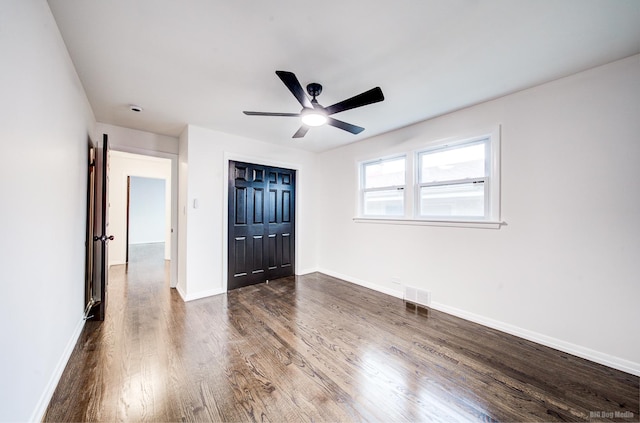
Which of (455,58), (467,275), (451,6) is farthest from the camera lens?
(467,275)

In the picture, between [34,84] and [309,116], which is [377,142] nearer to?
[309,116]

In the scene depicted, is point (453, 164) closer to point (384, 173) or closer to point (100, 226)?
point (384, 173)

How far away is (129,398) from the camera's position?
1584 millimetres

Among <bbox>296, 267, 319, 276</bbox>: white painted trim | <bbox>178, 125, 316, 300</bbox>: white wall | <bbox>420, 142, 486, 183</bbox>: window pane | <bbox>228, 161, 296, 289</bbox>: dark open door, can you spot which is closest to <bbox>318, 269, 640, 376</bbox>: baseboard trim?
<bbox>420, 142, 486, 183</bbox>: window pane

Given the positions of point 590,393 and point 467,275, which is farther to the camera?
point 467,275

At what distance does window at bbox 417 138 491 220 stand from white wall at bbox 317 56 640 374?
0.19 metres

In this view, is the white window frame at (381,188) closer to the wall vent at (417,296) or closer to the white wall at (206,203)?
the wall vent at (417,296)

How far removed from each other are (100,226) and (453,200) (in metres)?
4.31

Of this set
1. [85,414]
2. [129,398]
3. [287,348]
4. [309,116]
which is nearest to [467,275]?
[287,348]

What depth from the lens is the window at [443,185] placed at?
8.85 ft

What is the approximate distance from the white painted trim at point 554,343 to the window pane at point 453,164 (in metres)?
1.62

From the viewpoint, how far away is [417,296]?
3.23 meters

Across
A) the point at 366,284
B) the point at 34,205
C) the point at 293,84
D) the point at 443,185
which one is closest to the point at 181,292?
the point at 34,205

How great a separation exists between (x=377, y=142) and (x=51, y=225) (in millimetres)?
3722
